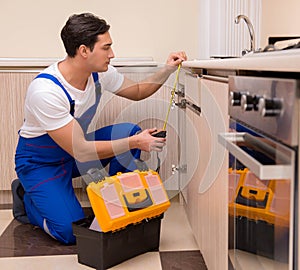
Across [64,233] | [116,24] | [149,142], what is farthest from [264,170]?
[116,24]

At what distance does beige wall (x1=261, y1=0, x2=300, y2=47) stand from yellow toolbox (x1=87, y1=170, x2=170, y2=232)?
1225 millimetres

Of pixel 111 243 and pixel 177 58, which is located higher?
pixel 177 58

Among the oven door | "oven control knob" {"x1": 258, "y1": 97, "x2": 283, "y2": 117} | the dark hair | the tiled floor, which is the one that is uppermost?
the dark hair

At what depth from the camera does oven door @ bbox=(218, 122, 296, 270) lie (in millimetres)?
814

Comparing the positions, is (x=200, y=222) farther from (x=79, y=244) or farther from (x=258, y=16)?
(x=258, y=16)

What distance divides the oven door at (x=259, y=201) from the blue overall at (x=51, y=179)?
3.54 ft

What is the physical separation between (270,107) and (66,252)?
1.48m

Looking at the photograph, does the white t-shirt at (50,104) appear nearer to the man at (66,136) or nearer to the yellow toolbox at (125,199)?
the man at (66,136)

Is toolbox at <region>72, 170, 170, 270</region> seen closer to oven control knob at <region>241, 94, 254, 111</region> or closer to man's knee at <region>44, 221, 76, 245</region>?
man's knee at <region>44, 221, 76, 245</region>

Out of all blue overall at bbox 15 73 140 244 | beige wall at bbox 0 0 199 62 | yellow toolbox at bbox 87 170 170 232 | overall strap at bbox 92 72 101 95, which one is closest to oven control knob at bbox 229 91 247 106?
yellow toolbox at bbox 87 170 170 232

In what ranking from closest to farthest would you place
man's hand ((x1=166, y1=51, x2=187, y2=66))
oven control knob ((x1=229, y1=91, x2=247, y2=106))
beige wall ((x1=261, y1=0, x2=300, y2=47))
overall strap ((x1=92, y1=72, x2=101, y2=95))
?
oven control knob ((x1=229, y1=91, x2=247, y2=106))
man's hand ((x1=166, y1=51, x2=187, y2=66))
overall strap ((x1=92, y1=72, x2=101, y2=95))
beige wall ((x1=261, y1=0, x2=300, y2=47))

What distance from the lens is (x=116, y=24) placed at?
2.85 metres

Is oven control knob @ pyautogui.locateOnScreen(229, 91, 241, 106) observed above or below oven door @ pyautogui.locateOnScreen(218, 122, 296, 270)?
above

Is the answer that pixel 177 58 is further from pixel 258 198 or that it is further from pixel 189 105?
pixel 258 198
